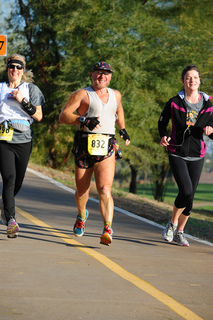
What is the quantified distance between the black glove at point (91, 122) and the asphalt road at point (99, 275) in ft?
4.47

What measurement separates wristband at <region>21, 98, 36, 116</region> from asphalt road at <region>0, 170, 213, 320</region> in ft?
4.88

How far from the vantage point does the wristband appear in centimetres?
684

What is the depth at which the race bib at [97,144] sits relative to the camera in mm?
6773

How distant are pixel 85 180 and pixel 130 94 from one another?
52.6 ft

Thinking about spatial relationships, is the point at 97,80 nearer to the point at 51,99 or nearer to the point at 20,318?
the point at 20,318

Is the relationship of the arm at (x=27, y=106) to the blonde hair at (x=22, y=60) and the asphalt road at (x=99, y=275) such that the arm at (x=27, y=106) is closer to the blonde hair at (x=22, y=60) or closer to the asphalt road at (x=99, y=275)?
the blonde hair at (x=22, y=60)

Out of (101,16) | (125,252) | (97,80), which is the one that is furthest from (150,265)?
(101,16)

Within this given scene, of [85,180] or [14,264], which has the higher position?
[85,180]

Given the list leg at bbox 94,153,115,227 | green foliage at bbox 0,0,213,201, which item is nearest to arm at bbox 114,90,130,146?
leg at bbox 94,153,115,227

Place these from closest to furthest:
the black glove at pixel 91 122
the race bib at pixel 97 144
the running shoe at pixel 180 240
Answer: the black glove at pixel 91 122 < the race bib at pixel 97 144 < the running shoe at pixel 180 240

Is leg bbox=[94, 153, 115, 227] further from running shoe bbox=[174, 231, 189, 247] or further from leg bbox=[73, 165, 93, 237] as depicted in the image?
running shoe bbox=[174, 231, 189, 247]

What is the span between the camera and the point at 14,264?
5738 millimetres

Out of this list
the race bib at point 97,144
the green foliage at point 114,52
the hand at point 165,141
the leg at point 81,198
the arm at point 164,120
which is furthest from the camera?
the green foliage at point 114,52

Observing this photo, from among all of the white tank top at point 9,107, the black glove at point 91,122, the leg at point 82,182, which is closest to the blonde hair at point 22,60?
the white tank top at point 9,107
